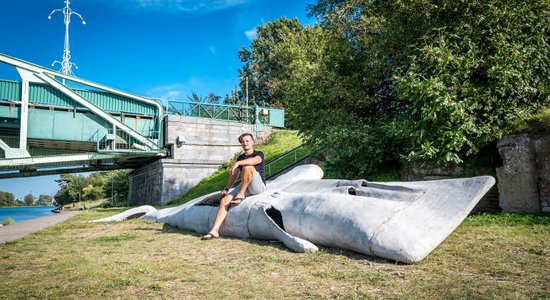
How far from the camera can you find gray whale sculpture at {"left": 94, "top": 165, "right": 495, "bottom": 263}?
4.16 metres

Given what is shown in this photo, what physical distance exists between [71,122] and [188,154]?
275 inches

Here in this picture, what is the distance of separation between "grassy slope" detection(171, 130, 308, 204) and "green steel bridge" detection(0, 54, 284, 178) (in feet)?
11.1

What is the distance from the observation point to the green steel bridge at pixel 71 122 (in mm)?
20734

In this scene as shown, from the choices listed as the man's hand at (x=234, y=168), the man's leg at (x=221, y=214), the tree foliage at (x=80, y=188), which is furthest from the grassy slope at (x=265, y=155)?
the tree foliage at (x=80, y=188)

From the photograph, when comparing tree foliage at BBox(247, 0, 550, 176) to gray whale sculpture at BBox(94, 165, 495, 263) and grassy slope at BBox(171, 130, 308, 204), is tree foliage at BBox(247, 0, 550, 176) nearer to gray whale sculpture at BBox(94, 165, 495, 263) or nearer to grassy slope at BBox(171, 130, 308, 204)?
gray whale sculpture at BBox(94, 165, 495, 263)

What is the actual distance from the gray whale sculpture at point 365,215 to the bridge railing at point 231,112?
19503 mm

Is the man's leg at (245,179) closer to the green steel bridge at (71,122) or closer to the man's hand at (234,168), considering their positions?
the man's hand at (234,168)

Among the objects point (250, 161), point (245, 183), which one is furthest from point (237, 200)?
point (250, 161)

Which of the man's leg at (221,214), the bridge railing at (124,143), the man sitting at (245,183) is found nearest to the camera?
the man's leg at (221,214)

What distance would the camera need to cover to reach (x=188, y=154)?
24.2 metres

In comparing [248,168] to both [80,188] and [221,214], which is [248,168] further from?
[80,188]

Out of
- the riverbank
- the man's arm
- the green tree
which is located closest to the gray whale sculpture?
the man's arm

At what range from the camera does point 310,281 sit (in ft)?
11.4

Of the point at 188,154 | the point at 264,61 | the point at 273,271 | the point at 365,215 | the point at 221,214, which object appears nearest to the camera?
the point at 273,271
